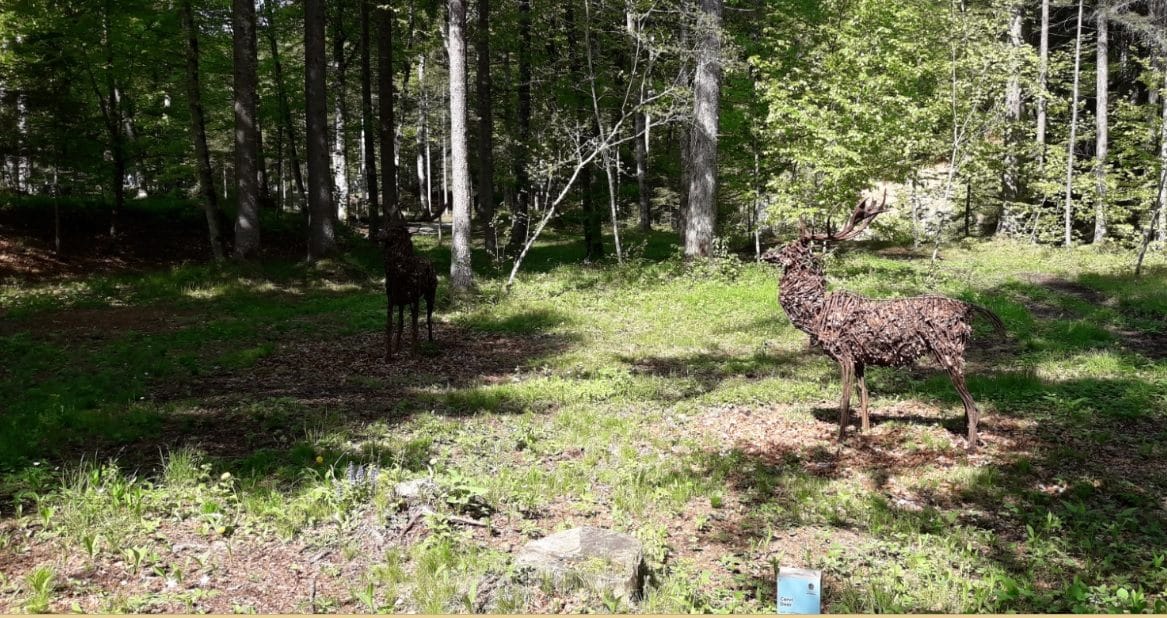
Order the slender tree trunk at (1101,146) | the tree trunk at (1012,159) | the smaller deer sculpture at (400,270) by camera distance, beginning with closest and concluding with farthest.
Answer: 1. the smaller deer sculpture at (400,270)
2. the slender tree trunk at (1101,146)
3. the tree trunk at (1012,159)

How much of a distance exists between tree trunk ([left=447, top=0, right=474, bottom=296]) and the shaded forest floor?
262cm

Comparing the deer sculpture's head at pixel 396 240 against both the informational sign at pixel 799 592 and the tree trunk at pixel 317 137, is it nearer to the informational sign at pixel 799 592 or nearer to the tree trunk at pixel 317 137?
the tree trunk at pixel 317 137

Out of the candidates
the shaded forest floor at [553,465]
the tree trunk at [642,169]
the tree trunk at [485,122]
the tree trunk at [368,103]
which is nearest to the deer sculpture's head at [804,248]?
the shaded forest floor at [553,465]

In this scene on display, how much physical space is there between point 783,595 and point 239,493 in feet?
14.7

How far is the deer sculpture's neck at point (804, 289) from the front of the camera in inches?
296

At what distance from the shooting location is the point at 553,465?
6965 millimetres

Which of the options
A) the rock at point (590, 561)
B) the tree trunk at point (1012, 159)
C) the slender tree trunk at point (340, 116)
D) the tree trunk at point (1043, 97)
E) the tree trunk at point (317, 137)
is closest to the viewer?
the rock at point (590, 561)

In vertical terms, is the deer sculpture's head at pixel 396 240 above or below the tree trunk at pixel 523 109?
below

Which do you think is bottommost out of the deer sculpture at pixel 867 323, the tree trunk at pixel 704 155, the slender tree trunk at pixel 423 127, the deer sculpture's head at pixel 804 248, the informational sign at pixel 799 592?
the informational sign at pixel 799 592

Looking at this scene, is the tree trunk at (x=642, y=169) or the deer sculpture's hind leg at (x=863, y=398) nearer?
the deer sculpture's hind leg at (x=863, y=398)

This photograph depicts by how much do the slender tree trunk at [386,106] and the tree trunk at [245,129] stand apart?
14.1 feet

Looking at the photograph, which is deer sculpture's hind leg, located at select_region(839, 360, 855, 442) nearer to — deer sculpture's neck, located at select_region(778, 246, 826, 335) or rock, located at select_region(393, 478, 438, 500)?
deer sculpture's neck, located at select_region(778, 246, 826, 335)

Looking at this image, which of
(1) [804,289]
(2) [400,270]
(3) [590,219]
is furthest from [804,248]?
(3) [590,219]

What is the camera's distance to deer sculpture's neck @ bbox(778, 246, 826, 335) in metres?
7.52
